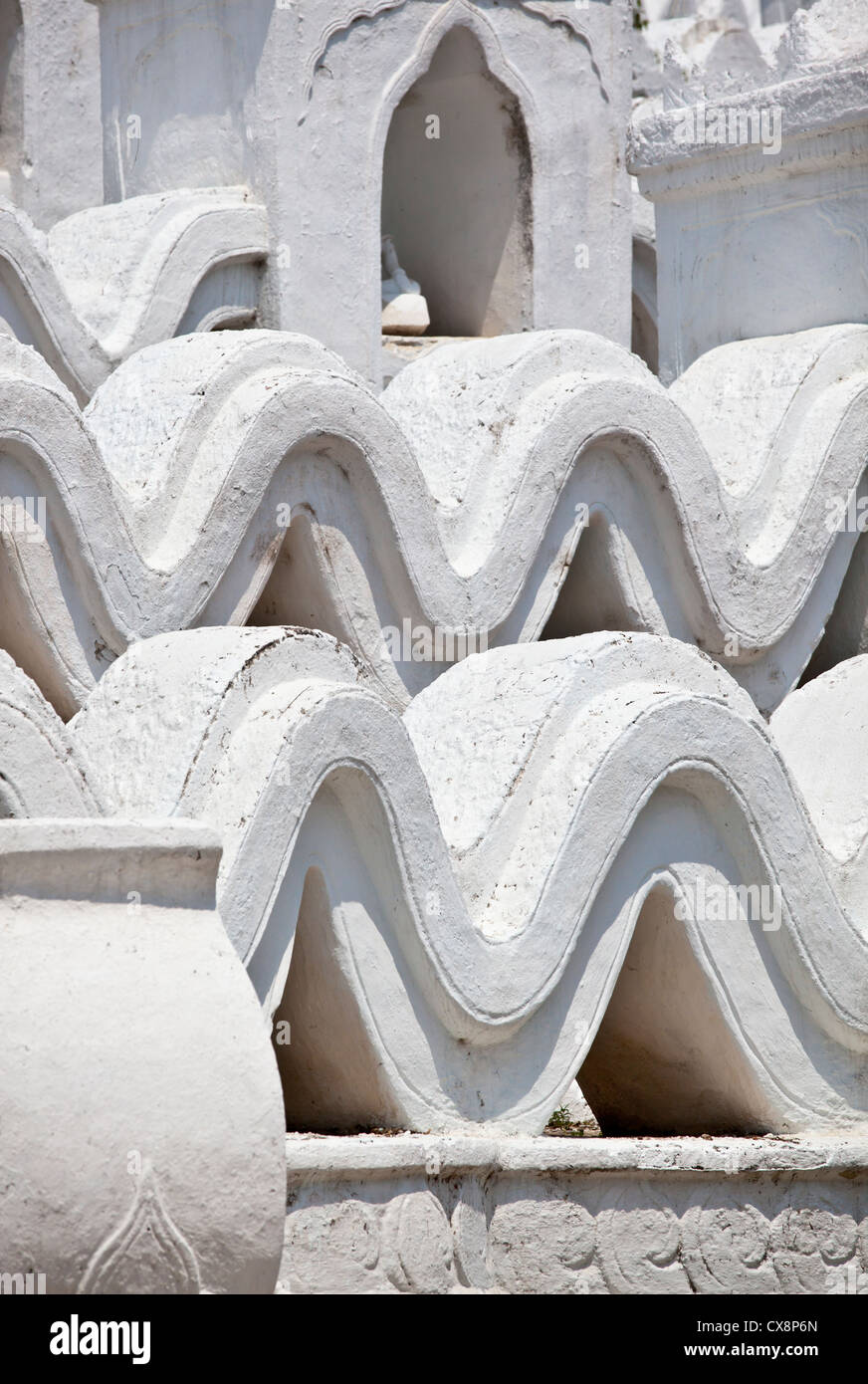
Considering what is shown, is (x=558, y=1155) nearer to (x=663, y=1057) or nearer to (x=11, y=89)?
(x=663, y=1057)

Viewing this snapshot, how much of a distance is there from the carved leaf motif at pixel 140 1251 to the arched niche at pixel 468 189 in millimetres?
6502

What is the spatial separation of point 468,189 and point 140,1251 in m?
6.89

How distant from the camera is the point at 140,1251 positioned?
3.56m

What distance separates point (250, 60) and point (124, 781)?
4.77m

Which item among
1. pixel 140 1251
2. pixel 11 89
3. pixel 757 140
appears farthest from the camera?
pixel 11 89

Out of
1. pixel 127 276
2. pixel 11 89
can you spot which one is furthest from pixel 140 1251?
pixel 11 89

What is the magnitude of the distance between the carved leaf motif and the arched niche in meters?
6.50

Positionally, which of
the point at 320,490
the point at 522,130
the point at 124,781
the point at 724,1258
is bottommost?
the point at 724,1258

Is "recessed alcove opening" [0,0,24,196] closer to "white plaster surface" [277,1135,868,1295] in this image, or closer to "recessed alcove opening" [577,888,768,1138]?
"recessed alcove opening" [577,888,768,1138]

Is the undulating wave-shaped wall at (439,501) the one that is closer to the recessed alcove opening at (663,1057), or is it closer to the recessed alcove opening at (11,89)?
the recessed alcove opening at (663,1057)

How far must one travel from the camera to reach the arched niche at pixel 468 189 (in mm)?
9578

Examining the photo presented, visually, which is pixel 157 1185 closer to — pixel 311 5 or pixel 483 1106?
pixel 483 1106

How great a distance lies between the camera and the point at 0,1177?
3.50m

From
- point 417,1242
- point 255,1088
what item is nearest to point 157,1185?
point 255,1088
